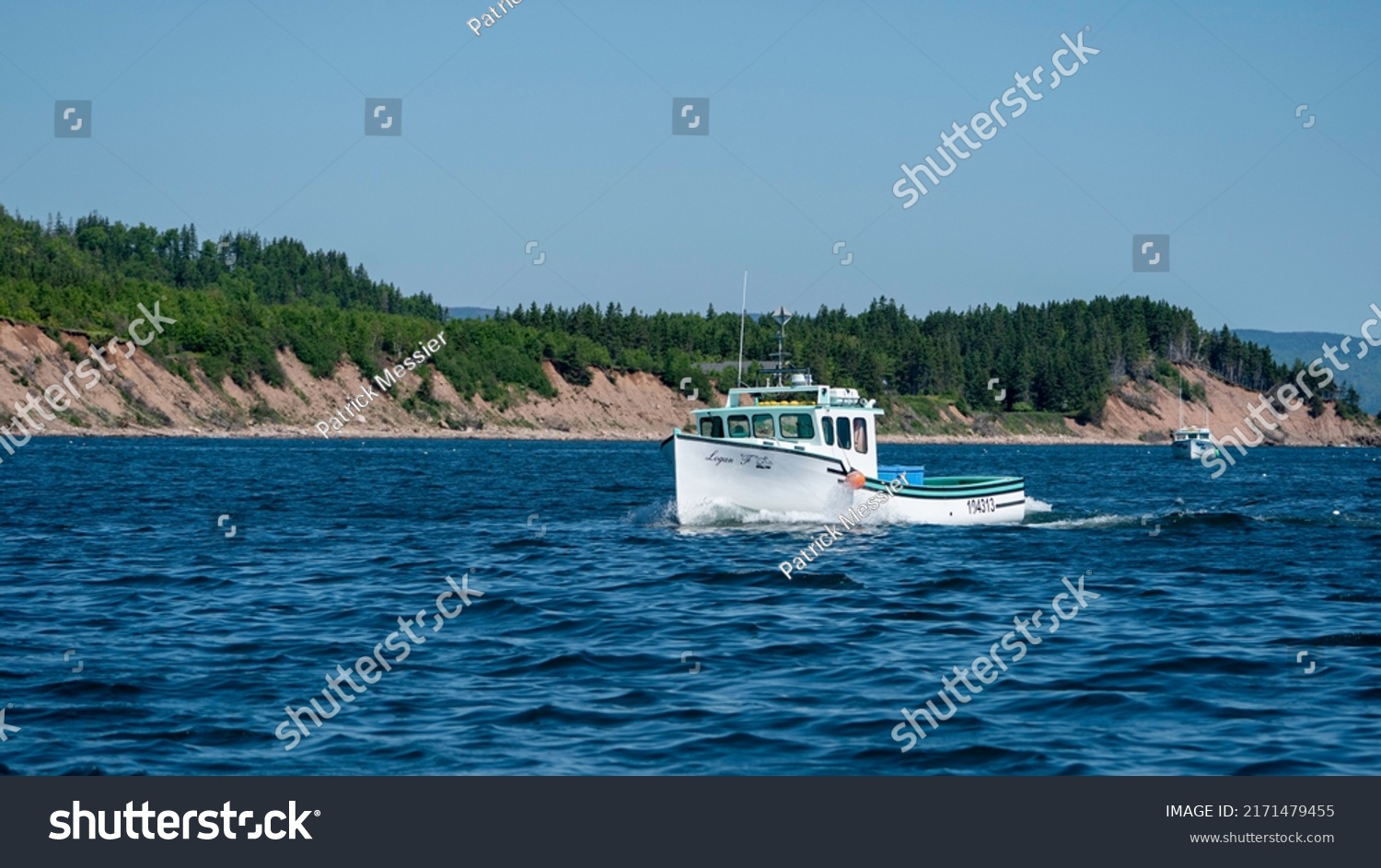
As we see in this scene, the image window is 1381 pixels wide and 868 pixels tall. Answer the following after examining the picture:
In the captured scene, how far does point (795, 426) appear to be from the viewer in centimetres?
3975

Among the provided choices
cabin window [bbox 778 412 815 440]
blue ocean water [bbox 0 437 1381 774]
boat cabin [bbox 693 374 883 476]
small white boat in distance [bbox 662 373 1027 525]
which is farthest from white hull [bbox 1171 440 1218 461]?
blue ocean water [bbox 0 437 1381 774]

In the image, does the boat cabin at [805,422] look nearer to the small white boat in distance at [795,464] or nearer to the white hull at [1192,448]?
the small white boat in distance at [795,464]

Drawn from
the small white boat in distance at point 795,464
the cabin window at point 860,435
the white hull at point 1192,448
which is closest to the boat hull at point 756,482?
the small white boat in distance at point 795,464

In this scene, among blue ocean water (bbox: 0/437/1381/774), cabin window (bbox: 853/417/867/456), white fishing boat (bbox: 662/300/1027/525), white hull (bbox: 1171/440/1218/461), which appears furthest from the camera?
white hull (bbox: 1171/440/1218/461)

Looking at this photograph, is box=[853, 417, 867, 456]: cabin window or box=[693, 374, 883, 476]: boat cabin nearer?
box=[693, 374, 883, 476]: boat cabin

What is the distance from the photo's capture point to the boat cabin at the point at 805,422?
39562 mm

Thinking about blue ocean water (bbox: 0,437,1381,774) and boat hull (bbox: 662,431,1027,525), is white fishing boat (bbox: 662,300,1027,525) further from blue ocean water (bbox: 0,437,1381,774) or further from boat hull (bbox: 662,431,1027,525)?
blue ocean water (bbox: 0,437,1381,774)

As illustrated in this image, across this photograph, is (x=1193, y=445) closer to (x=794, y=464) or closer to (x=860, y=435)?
(x=860, y=435)

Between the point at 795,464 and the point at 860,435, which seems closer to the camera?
the point at 795,464

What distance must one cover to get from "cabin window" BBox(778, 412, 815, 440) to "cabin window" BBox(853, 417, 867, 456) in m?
1.52

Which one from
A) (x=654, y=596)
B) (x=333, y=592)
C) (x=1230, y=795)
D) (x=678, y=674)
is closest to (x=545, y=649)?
(x=678, y=674)

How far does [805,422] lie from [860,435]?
6.32 ft

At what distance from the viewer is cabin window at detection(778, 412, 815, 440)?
3966 centimetres

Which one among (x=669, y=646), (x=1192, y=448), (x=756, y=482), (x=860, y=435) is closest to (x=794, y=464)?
(x=756, y=482)
